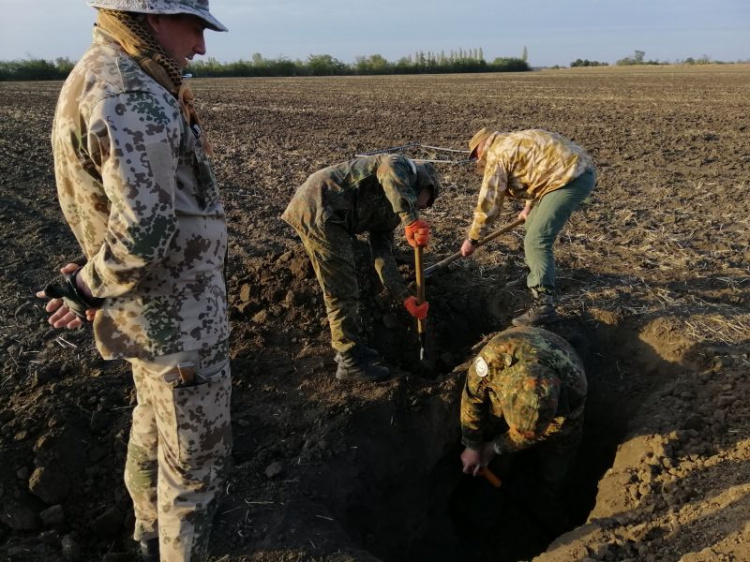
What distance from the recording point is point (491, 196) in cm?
470

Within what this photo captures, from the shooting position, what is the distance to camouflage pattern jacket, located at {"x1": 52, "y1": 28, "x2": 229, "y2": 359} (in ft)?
6.28

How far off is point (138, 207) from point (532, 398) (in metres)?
2.19

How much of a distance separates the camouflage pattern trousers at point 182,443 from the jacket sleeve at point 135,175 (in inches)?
17.8

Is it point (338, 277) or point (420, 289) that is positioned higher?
point (338, 277)

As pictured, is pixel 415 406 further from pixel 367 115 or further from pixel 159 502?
pixel 367 115

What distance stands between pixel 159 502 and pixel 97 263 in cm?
113

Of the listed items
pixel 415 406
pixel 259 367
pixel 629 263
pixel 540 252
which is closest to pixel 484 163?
pixel 540 252

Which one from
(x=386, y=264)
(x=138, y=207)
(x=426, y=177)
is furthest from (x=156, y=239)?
(x=386, y=264)

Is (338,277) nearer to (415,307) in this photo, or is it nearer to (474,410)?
(415,307)

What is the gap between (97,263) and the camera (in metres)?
2.06

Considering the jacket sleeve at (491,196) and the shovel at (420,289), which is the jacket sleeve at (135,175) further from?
the jacket sleeve at (491,196)

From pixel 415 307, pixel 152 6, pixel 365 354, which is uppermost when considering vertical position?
pixel 152 6

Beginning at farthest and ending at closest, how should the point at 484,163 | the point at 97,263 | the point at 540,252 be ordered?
the point at 484,163
the point at 540,252
the point at 97,263

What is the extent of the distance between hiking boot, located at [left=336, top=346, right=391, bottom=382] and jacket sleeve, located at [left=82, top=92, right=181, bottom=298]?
2235mm
